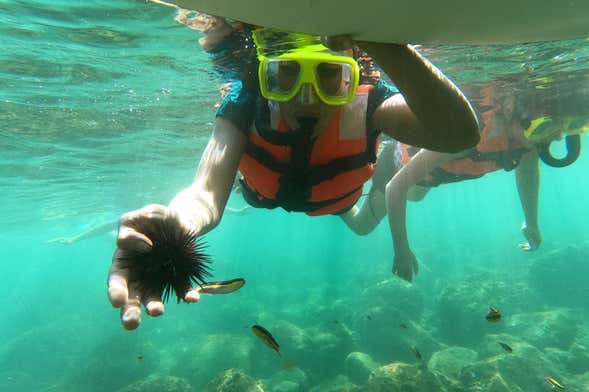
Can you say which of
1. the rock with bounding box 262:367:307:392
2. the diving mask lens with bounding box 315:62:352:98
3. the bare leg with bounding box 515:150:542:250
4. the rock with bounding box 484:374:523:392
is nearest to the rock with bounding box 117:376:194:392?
the rock with bounding box 262:367:307:392

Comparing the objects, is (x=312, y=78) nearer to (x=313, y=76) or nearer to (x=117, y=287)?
(x=313, y=76)

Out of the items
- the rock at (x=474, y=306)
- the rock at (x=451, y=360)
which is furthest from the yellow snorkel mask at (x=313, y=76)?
the rock at (x=474, y=306)

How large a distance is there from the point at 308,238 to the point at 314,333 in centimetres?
13209

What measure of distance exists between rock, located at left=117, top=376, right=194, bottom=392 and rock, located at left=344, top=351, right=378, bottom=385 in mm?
5598

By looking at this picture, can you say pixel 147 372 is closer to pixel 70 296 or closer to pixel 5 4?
pixel 5 4

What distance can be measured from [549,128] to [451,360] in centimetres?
815

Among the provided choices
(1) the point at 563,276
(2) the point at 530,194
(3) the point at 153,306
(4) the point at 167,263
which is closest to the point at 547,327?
(1) the point at 563,276

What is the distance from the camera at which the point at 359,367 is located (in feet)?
42.9

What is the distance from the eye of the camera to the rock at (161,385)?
1258cm

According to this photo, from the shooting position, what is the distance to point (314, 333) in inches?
667

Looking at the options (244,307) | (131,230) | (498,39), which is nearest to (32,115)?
(131,230)

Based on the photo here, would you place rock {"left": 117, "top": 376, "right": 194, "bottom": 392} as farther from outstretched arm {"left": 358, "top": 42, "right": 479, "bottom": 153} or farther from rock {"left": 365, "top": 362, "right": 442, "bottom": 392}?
outstretched arm {"left": 358, "top": 42, "right": 479, "bottom": 153}

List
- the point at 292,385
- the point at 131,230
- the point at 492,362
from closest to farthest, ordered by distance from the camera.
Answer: the point at 131,230
the point at 492,362
the point at 292,385

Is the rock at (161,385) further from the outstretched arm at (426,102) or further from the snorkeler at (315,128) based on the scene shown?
the outstretched arm at (426,102)
